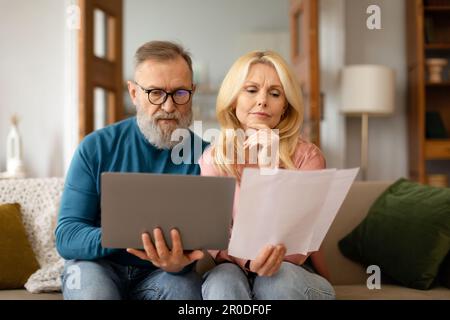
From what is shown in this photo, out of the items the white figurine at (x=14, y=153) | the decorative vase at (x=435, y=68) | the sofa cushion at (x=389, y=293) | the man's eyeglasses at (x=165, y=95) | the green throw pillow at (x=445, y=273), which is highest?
the decorative vase at (x=435, y=68)

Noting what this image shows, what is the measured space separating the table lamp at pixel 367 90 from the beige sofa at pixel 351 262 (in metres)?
1.97

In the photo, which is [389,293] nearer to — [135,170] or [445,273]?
[445,273]

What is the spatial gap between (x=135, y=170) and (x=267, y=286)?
503mm

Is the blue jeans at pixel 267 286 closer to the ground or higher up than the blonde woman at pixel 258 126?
closer to the ground

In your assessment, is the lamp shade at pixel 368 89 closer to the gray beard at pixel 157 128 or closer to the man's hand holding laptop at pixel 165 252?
the gray beard at pixel 157 128

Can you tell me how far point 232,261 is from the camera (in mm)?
1541

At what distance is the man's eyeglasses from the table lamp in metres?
2.57

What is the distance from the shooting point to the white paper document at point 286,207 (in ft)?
3.92

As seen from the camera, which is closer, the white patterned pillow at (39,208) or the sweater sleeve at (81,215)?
the sweater sleeve at (81,215)

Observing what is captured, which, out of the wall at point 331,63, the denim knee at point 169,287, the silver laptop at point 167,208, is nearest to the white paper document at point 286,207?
the silver laptop at point 167,208

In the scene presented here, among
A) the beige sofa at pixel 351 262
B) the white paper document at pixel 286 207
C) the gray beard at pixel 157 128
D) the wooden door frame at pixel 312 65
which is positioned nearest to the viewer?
the white paper document at pixel 286 207

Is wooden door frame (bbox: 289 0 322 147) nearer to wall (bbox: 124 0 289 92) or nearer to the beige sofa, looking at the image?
the beige sofa

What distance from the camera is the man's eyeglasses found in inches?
64.9

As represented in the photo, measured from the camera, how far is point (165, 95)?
1.65 meters
